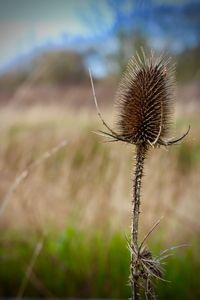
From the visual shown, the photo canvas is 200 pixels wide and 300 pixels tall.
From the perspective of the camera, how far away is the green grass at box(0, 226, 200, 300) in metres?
3.64

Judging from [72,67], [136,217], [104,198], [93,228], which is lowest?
[136,217]

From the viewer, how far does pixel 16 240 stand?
13.1 ft

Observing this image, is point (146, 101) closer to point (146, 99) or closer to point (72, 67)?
point (146, 99)

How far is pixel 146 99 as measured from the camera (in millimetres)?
1262

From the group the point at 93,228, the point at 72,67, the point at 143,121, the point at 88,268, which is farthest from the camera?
the point at 72,67

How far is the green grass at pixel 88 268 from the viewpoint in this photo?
3639 millimetres

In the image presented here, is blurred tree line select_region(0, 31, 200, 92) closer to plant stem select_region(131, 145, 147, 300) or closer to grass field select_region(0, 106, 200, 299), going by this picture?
grass field select_region(0, 106, 200, 299)

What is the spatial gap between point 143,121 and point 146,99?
0.05 metres

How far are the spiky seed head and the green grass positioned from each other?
2.28 m

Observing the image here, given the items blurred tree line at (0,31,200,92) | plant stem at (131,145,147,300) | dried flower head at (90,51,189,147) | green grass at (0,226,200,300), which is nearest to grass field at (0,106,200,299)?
green grass at (0,226,200,300)

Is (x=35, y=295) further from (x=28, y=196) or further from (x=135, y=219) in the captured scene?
(x=135, y=219)

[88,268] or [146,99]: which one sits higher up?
[146,99]

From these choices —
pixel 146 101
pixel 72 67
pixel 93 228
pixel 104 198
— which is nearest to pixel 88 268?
pixel 93 228

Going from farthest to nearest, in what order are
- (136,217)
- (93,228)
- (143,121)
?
(93,228), (143,121), (136,217)
